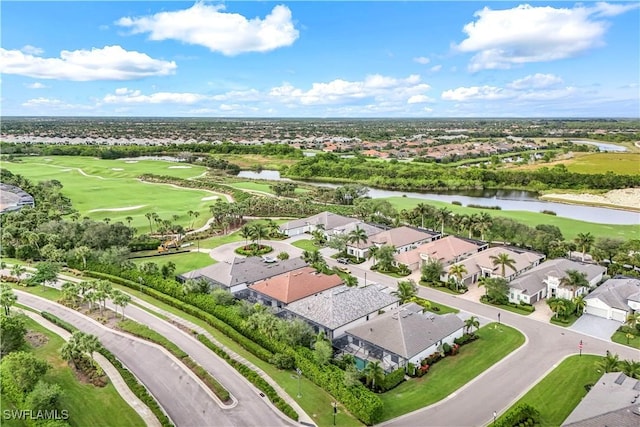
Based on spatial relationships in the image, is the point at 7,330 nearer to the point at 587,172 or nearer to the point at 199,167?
the point at 199,167

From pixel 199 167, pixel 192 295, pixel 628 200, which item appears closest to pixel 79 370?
pixel 192 295

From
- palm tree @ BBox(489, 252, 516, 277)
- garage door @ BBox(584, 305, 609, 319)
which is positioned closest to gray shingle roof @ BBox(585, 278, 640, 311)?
garage door @ BBox(584, 305, 609, 319)

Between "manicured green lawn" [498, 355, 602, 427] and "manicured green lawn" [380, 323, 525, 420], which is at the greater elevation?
"manicured green lawn" [498, 355, 602, 427]

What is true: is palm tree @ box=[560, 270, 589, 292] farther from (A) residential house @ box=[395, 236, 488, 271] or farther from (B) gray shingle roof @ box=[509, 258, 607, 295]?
(A) residential house @ box=[395, 236, 488, 271]

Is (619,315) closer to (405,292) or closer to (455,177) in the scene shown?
(405,292)

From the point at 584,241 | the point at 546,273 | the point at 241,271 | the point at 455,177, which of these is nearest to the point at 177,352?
the point at 241,271

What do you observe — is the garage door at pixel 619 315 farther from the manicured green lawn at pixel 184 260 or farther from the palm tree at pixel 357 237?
the manicured green lawn at pixel 184 260

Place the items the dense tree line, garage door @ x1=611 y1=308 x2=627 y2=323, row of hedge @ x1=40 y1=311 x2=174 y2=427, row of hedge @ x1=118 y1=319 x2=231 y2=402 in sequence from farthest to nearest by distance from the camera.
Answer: the dense tree line → garage door @ x1=611 y1=308 x2=627 y2=323 → row of hedge @ x1=118 y1=319 x2=231 y2=402 → row of hedge @ x1=40 y1=311 x2=174 y2=427

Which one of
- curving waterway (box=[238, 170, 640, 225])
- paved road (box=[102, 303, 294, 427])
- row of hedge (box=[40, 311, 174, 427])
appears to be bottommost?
curving waterway (box=[238, 170, 640, 225])
